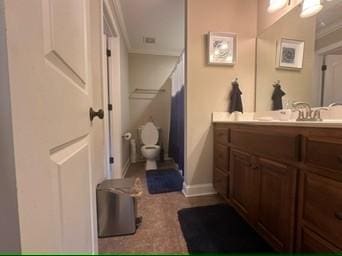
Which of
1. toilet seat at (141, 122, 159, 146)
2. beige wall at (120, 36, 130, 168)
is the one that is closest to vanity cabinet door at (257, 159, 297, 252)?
beige wall at (120, 36, 130, 168)

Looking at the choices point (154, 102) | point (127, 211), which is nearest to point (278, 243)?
point (127, 211)

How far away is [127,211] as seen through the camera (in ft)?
4.76

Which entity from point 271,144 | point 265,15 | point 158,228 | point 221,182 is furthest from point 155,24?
point 158,228

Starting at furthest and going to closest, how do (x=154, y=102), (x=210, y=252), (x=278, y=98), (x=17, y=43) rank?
(x=154, y=102) < (x=278, y=98) < (x=210, y=252) < (x=17, y=43)

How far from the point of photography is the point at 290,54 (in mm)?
1807

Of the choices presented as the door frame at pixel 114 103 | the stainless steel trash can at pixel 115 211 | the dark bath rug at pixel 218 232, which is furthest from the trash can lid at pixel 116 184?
the door frame at pixel 114 103

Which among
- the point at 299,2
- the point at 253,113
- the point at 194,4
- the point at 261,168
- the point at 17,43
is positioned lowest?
the point at 261,168

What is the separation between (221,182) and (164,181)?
90 cm

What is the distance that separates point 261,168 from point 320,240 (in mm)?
483

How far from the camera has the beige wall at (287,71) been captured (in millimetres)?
1584

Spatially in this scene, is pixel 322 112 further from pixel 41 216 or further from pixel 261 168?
pixel 41 216

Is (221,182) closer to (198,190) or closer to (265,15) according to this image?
(198,190)

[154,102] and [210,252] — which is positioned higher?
[154,102]

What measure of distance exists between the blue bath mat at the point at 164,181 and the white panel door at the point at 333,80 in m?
1.67
